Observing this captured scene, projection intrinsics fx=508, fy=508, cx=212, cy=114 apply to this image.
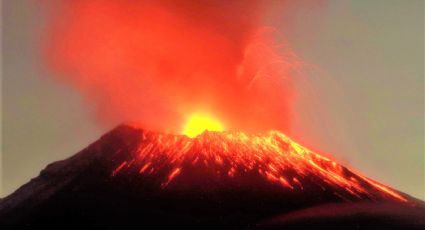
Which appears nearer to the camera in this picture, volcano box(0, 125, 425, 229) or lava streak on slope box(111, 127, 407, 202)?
volcano box(0, 125, 425, 229)

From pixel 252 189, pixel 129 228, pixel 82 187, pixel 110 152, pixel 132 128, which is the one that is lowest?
pixel 129 228

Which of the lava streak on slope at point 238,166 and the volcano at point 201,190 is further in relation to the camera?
the lava streak on slope at point 238,166

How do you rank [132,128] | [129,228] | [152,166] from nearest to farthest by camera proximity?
[129,228]
[152,166]
[132,128]

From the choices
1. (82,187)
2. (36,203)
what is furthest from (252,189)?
(36,203)

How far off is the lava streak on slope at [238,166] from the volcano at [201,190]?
0.33ft

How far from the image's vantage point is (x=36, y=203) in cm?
4325

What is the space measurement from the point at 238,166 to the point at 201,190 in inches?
264

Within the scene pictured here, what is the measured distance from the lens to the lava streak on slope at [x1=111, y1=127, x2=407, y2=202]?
1794 inches

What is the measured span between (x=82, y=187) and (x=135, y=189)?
15.8ft

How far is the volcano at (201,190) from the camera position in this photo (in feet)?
128

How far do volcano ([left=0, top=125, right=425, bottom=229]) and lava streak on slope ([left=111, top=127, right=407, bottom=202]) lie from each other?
0.10 metres

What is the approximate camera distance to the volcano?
39.1 meters

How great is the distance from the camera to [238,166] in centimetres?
4881

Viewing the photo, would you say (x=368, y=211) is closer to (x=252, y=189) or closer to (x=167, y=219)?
(x=252, y=189)
